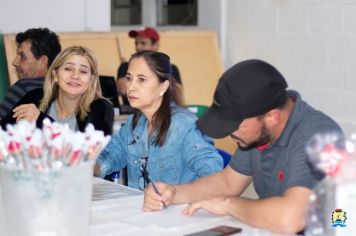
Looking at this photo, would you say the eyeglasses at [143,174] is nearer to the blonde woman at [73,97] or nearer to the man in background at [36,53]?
the blonde woman at [73,97]

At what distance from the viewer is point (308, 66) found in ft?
16.3

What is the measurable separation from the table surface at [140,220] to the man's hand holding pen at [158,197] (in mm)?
23

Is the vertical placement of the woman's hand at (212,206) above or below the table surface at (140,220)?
above

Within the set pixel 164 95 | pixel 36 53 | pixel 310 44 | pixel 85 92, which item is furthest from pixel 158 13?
pixel 164 95

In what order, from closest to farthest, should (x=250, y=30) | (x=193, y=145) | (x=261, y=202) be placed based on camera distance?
(x=261, y=202) < (x=193, y=145) < (x=250, y=30)

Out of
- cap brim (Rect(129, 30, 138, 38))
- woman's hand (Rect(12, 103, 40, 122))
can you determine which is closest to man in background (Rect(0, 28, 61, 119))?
woman's hand (Rect(12, 103, 40, 122))

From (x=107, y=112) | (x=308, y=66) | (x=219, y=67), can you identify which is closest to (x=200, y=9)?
(x=219, y=67)

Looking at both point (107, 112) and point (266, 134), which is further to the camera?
point (107, 112)

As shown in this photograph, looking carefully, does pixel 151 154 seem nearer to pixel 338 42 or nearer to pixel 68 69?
pixel 68 69

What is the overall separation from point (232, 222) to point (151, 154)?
0.79m

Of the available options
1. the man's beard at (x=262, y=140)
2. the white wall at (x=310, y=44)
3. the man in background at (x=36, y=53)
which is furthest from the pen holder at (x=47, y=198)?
the white wall at (x=310, y=44)

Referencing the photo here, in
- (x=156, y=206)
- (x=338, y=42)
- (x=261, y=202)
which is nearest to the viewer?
(x=261, y=202)

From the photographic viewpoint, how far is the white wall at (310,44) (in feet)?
15.2

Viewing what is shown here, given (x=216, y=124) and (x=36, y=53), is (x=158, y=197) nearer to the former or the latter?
(x=216, y=124)
